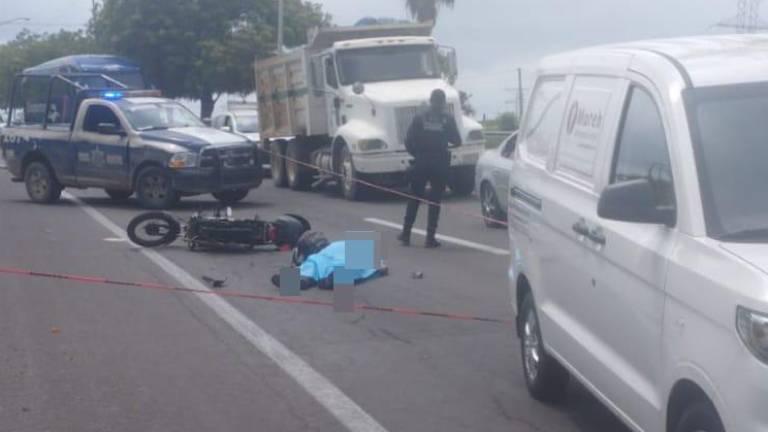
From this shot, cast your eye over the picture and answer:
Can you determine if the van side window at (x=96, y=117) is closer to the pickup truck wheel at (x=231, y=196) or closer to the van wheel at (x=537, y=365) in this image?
the pickup truck wheel at (x=231, y=196)

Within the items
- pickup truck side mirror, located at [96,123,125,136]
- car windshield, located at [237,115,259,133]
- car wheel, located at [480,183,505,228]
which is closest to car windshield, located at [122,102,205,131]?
pickup truck side mirror, located at [96,123,125,136]

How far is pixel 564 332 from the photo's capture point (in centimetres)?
690

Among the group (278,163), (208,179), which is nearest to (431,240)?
(208,179)

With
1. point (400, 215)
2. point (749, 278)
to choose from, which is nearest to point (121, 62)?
point (400, 215)

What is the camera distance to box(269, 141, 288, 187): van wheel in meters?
28.4

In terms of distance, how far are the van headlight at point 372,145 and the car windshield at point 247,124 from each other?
32.5ft

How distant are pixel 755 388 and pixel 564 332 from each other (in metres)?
2.47

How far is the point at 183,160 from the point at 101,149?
1.79 m

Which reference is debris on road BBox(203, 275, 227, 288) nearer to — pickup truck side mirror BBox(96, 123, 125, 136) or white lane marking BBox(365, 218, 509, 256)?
white lane marking BBox(365, 218, 509, 256)

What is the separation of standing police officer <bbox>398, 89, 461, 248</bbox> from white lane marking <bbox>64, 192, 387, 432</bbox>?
3.25 m

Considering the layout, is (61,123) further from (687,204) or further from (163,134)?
(687,204)

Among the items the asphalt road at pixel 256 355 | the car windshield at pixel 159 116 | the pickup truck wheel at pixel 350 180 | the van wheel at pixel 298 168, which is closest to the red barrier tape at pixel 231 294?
the asphalt road at pixel 256 355

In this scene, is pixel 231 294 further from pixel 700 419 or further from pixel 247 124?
pixel 247 124

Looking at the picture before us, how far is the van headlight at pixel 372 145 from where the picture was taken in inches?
914
